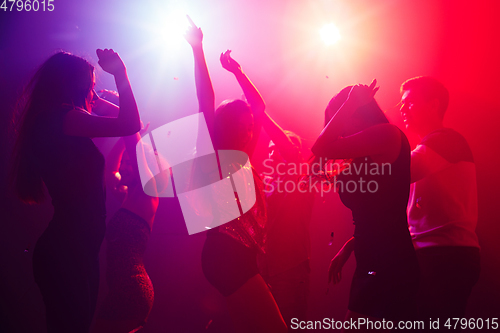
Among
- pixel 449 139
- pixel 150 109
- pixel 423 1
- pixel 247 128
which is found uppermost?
pixel 423 1

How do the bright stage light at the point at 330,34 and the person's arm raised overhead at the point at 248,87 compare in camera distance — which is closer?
the person's arm raised overhead at the point at 248,87

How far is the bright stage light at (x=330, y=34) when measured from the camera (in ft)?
8.09

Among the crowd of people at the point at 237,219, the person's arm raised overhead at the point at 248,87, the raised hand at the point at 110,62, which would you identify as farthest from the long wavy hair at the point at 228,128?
the raised hand at the point at 110,62

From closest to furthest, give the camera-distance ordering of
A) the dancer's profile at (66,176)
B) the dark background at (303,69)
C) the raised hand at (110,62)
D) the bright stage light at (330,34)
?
the dancer's profile at (66,176) → the raised hand at (110,62) → the dark background at (303,69) → the bright stage light at (330,34)

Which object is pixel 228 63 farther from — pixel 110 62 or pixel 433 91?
pixel 433 91

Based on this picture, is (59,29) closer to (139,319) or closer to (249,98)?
(249,98)

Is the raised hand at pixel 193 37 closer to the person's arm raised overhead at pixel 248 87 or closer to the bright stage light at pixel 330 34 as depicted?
the person's arm raised overhead at pixel 248 87

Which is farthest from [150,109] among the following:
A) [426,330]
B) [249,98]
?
[426,330]

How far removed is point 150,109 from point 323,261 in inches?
86.0

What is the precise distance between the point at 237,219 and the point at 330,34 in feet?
7.02

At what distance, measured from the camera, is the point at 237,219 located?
3.94 feet

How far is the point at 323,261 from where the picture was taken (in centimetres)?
250

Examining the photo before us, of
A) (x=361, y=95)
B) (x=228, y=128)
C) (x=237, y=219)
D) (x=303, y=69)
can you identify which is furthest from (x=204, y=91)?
(x=303, y=69)

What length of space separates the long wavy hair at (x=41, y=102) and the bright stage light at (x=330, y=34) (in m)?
2.09
